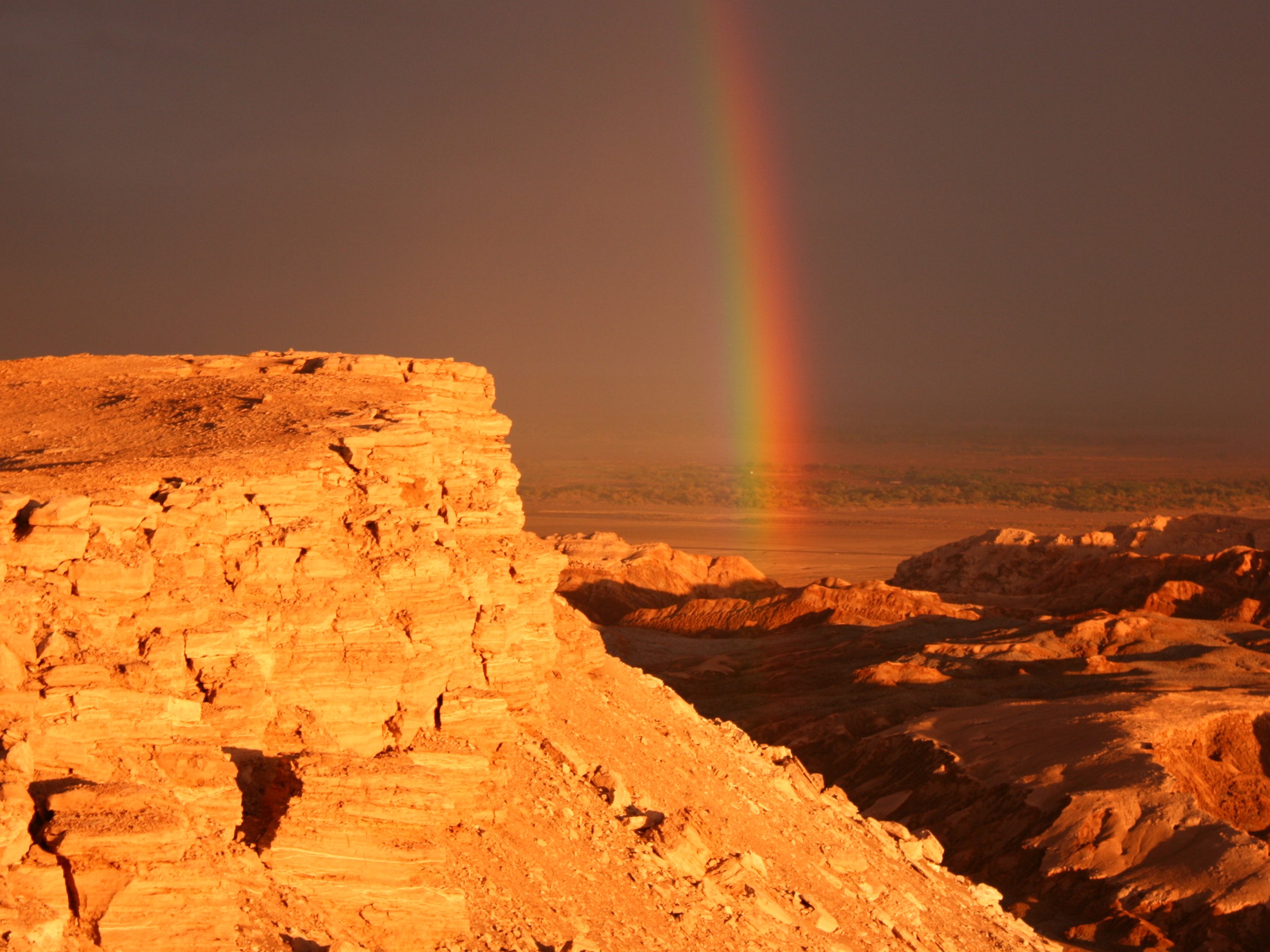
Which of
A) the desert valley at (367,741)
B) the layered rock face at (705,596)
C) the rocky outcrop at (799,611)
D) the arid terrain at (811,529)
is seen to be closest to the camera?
the desert valley at (367,741)

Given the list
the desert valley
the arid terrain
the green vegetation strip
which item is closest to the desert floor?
the arid terrain

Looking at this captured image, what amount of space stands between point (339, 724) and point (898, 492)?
122 meters

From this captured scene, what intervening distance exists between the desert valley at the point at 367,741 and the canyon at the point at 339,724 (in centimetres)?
2

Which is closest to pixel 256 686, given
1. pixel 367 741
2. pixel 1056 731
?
pixel 367 741

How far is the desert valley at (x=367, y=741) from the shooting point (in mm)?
7176

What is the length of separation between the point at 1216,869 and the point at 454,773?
15242 mm

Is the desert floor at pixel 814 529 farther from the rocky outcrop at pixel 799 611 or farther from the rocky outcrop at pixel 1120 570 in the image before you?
the rocky outcrop at pixel 799 611

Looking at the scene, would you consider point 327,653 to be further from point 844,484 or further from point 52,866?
point 844,484

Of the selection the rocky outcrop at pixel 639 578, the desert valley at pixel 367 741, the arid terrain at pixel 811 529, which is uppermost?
the desert valley at pixel 367 741

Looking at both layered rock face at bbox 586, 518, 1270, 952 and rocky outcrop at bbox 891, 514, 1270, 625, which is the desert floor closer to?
rocky outcrop at bbox 891, 514, 1270, 625

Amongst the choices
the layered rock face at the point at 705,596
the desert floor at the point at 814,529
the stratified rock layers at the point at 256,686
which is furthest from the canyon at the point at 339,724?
the desert floor at the point at 814,529

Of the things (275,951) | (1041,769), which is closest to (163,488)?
(275,951)

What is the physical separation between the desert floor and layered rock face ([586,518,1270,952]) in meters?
24.0

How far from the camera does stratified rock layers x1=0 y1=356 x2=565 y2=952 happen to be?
655cm
